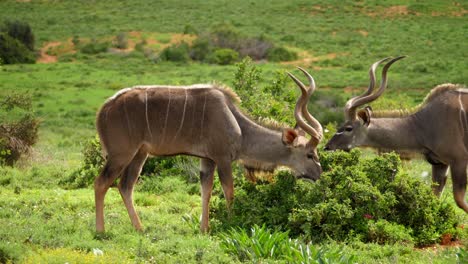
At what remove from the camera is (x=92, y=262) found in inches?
250

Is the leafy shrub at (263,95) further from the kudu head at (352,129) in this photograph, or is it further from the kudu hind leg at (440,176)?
the kudu hind leg at (440,176)

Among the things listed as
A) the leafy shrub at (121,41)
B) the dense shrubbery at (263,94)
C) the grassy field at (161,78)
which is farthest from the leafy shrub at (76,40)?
the dense shrubbery at (263,94)

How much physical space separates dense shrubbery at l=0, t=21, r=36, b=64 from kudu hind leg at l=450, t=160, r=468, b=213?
81.5 feet

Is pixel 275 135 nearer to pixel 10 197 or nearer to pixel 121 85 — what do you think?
pixel 10 197

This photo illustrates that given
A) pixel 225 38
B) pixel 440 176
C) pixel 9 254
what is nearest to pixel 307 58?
pixel 225 38

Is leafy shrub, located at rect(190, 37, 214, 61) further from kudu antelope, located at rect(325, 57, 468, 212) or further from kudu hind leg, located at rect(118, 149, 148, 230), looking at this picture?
kudu hind leg, located at rect(118, 149, 148, 230)

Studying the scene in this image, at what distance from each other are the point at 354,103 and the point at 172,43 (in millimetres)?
29077

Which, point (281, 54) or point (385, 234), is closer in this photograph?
point (385, 234)

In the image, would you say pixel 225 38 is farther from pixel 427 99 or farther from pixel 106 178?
pixel 106 178

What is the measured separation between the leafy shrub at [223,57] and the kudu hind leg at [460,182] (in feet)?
→ 82.5

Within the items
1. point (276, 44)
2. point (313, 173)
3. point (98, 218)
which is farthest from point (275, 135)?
point (276, 44)

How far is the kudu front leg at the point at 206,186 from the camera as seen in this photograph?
8172mm

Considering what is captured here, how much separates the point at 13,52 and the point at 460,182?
87.6ft

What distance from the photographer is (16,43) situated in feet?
108
